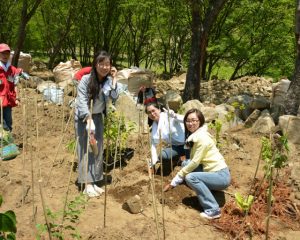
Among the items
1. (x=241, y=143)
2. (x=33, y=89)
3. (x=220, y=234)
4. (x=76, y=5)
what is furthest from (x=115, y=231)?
(x=76, y=5)

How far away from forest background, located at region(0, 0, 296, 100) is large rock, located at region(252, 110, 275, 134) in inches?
72.7

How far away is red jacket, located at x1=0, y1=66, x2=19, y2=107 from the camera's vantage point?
5.02 meters

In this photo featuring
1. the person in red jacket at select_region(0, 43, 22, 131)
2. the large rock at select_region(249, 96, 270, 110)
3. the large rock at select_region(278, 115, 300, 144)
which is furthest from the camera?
the large rock at select_region(249, 96, 270, 110)

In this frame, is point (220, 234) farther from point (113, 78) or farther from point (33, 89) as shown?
point (33, 89)

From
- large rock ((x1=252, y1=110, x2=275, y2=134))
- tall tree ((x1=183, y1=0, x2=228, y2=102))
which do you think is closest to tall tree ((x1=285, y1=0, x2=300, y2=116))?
large rock ((x1=252, y1=110, x2=275, y2=134))

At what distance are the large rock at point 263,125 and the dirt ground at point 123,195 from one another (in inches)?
6.4

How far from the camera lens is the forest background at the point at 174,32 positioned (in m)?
9.77

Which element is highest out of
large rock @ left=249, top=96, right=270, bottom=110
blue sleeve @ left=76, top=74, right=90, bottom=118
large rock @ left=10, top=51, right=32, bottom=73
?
large rock @ left=10, top=51, right=32, bottom=73

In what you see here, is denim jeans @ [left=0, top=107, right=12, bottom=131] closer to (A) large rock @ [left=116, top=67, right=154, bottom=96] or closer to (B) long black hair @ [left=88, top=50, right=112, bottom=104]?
(B) long black hair @ [left=88, top=50, right=112, bottom=104]

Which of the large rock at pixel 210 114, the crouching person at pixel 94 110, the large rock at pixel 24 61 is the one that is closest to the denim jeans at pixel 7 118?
the crouching person at pixel 94 110

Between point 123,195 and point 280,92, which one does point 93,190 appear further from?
point 280,92

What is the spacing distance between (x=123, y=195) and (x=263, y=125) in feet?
9.11

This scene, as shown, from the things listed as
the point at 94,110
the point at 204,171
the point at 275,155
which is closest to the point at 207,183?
the point at 204,171

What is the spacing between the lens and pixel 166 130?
4.43 metres
